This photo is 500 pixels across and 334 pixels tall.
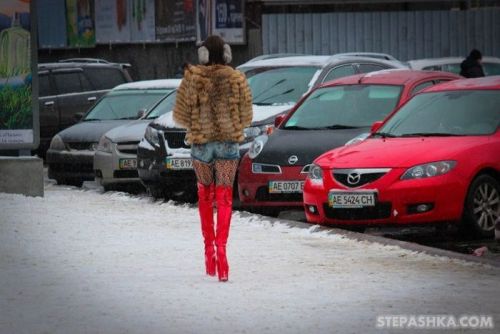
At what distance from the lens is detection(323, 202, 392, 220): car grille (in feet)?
46.6

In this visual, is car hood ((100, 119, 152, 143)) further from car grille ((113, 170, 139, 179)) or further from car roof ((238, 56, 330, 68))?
car roof ((238, 56, 330, 68))

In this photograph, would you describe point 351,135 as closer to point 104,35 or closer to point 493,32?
point 493,32

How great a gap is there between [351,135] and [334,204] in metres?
2.36

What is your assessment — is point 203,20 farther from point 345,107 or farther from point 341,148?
point 341,148

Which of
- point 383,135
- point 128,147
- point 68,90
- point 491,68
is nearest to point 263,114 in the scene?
point 128,147

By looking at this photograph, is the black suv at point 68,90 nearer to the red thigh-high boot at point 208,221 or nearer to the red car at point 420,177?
the red car at point 420,177

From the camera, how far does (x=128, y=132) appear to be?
2072 cm

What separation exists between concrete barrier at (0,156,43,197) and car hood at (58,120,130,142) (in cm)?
289

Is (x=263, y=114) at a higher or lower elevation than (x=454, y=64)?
higher

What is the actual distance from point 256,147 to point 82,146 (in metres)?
5.74

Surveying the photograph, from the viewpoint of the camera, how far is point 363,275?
1155cm

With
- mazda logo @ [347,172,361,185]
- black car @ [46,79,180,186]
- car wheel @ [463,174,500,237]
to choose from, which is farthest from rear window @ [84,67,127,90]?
car wheel @ [463,174,500,237]

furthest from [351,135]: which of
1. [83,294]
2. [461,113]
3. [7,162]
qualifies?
[83,294]

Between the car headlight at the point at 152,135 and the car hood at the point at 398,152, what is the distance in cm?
416
